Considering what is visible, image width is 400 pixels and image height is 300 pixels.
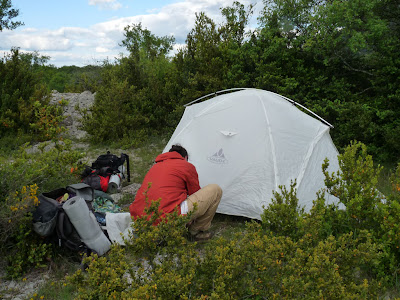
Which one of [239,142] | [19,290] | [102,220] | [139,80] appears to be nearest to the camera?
[19,290]

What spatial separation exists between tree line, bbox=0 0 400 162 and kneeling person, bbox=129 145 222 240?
3555mm

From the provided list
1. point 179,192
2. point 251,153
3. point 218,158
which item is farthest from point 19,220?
point 251,153

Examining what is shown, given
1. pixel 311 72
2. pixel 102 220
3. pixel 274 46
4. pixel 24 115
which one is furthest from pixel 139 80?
pixel 102 220

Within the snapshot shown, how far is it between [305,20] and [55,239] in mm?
6618

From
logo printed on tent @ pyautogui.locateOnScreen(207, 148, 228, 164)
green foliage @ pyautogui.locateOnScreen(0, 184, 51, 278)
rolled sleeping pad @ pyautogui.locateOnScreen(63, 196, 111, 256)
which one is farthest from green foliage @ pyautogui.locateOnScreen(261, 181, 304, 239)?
green foliage @ pyautogui.locateOnScreen(0, 184, 51, 278)

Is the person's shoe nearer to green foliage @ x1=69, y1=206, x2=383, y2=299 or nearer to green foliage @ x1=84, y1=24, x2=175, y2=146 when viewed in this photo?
green foliage @ x1=69, y1=206, x2=383, y2=299

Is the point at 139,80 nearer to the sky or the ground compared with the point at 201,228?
nearer to the sky

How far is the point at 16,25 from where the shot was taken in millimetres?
11391

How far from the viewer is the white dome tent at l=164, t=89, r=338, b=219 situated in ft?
14.8

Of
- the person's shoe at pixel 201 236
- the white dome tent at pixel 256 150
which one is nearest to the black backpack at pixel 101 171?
the white dome tent at pixel 256 150

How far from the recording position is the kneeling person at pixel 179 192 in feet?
12.2

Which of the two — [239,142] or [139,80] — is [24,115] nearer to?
[139,80]

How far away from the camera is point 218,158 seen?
481 cm

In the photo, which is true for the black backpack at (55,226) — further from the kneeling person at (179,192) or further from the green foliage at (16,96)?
the green foliage at (16,96)
